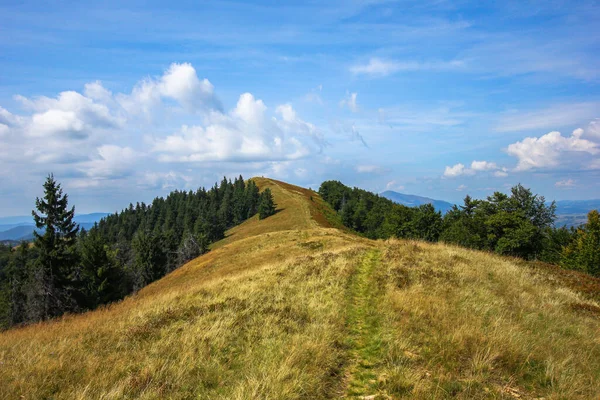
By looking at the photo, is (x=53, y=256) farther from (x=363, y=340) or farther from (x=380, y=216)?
(x=380, y=216)

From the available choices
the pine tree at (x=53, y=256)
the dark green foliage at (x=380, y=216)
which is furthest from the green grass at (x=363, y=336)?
the dark green foliage at (x=380, y=216)

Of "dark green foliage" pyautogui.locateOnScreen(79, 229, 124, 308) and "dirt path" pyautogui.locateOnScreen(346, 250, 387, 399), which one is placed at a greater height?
"dirt path" pyautogui.locateOnScreen(346, 250, 387, 399)

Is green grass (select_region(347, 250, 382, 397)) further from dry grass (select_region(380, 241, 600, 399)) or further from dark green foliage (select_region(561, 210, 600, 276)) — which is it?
dark green foliage (select_region(561, 210, 600, 276))

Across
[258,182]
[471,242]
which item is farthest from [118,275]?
[258,182]

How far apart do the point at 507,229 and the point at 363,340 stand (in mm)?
54101

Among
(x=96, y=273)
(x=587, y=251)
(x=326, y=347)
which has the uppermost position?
(x=326, y=347)

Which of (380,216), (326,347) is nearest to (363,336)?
(326,347)

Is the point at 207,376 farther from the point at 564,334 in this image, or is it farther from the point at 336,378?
the point at 564,334

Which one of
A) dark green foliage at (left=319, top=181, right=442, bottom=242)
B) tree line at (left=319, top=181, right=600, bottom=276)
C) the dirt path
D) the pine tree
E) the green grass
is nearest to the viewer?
the dirt path

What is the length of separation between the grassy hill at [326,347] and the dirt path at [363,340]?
0.04 m

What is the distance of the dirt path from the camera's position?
18.6 ft

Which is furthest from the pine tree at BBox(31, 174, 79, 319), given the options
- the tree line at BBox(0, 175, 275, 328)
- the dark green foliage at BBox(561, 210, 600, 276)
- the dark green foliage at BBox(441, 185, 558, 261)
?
the dark green foliage at BBox(561, 210, 600, 276)

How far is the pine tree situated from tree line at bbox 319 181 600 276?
51025 millimetres

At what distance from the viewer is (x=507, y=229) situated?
5072 centimetres
